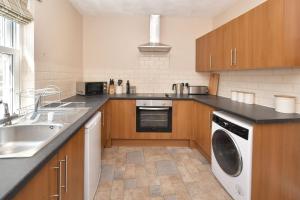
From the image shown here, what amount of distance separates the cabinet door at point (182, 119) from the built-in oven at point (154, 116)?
0.27 ft

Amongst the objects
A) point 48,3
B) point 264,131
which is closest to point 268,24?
point 264,131

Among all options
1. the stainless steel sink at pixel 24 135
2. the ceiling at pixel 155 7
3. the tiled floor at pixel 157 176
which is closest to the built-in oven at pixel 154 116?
the tiled floor at pixel 157 176

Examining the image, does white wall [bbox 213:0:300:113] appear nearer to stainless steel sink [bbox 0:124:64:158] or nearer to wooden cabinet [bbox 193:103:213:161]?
wooden cabinet [bbox 193:103:213:161]

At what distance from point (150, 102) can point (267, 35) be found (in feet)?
7.00

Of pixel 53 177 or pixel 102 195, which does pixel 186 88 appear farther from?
pixel 53 177

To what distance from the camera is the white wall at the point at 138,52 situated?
15.3ft

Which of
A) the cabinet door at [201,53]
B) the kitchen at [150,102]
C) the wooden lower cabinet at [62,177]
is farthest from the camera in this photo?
the cabinet door at [201,53]

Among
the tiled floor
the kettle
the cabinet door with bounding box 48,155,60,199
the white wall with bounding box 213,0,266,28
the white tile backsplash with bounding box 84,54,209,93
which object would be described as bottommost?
the tiled floor

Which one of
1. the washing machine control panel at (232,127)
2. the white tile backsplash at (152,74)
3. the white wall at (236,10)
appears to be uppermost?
the white wall at (236,10)

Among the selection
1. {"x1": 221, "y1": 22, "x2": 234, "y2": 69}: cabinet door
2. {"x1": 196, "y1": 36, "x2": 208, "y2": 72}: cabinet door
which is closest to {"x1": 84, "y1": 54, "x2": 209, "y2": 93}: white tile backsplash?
{"x1": 196, "y1": 36, "x2": 208, "y2": 72}: cabinet door

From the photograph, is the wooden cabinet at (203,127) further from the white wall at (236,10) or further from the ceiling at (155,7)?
the ceiling at (155,7)

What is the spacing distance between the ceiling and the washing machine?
6.21ft

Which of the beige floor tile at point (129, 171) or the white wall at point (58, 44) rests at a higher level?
the white wall at point (58, 44)

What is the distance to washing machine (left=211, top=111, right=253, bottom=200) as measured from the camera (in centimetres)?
212
